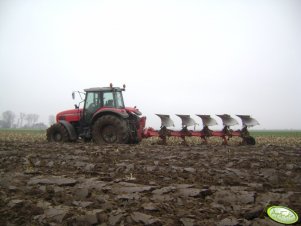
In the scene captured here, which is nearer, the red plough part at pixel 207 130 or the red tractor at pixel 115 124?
the red tractor at pixel 115 124

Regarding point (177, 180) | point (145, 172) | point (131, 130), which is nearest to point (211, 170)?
point (177, 180)

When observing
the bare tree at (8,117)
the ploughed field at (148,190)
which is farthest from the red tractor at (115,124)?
the bare tree at (8,117)

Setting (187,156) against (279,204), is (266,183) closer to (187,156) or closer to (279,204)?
(279,204)

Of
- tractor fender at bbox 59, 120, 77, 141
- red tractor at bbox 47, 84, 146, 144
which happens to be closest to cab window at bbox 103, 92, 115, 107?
red tractor at bbox 47, 84, 146, 144

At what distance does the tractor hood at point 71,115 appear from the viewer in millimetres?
12750

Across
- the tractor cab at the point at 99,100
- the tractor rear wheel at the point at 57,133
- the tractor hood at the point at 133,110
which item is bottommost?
the tractor rear wheel at the point at 57,133

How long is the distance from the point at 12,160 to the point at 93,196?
386 centimetres

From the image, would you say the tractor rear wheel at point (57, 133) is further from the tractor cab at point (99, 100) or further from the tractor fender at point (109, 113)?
the tractor fender at point (109, 113)

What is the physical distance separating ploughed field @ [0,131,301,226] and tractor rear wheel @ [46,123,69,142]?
498 centimetres

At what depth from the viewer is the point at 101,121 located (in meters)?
11.4

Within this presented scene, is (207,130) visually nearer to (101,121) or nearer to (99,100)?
(101,121)

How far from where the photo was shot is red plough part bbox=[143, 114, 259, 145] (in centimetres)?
1182

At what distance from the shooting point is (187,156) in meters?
7.54

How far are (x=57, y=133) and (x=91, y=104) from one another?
2046mm
